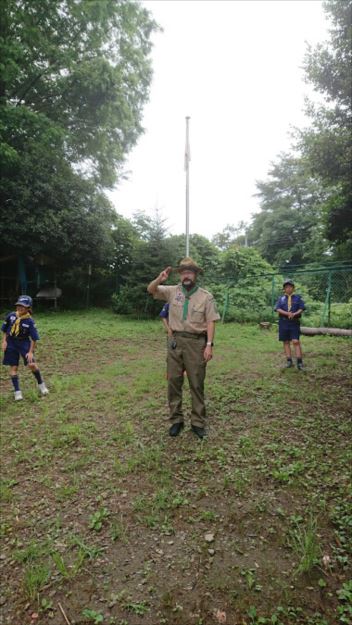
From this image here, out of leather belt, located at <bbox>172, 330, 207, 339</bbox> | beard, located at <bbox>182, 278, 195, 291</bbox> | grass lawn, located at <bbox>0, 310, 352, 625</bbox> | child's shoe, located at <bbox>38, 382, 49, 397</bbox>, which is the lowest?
grass lawn, located at <bbox>0, 310, 352, 625</bbox>

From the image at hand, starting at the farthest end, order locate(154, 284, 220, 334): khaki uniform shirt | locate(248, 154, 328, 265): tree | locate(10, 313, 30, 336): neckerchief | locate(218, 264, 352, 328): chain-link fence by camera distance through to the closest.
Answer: locate(248, 154, 328, 265): tree
locate(218, 264, 352, 328): chain-link fence
locate(10, 313, 30, 336): neckerchief
locate(154, 284, 220, 334): khaki uniform shirt

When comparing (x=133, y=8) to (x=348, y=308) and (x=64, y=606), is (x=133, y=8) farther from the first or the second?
(x=64, y=606)

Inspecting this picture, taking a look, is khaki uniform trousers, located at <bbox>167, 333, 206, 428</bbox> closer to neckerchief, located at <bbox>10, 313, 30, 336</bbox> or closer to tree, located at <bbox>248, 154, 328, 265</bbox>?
neckerchief, located at <bbox>10, 313, 30, 336</bbox>

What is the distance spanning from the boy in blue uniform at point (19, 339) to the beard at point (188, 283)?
293cm

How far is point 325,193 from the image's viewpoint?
27.8m

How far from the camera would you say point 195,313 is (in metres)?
3.75

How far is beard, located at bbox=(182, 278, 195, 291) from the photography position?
3.78 metres

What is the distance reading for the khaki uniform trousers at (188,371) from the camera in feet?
12.4

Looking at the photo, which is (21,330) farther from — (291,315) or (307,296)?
(307,296)

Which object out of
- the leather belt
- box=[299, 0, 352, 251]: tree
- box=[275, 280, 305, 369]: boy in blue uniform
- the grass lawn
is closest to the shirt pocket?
the leather belt

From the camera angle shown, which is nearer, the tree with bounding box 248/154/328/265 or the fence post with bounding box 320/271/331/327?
the fence post with bounding box 320/271/331/327

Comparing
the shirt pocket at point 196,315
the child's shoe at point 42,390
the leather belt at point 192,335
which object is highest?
the shirt pocket at point 196,315

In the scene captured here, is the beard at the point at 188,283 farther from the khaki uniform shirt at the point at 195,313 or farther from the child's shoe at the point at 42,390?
the child's shoe at the point at 42,390

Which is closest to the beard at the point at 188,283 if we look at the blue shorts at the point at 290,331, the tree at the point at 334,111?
the blue shorts at the point at 290,331
